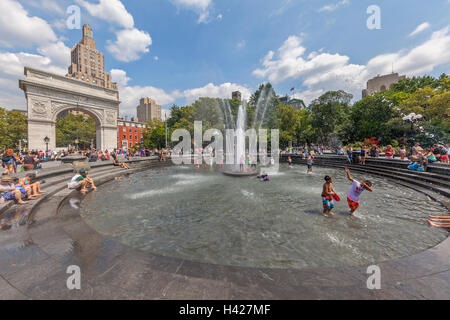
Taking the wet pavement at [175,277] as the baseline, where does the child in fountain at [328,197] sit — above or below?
above

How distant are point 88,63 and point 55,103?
339 feet

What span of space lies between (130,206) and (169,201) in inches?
57.1

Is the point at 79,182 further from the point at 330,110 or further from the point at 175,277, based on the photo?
the point at 330,110

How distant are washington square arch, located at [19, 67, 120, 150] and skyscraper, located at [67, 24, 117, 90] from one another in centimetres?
8647

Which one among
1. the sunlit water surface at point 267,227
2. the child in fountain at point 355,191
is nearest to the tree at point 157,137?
the sunlit water surface at point 267,227

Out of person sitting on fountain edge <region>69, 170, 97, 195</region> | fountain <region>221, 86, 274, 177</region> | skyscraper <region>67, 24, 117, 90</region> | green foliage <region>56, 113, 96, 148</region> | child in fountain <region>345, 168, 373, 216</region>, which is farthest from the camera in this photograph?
skyscraper <region>67, 24, 117, 90</region>

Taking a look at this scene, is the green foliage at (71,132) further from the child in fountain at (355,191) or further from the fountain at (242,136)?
the child in fountain at (355,191)

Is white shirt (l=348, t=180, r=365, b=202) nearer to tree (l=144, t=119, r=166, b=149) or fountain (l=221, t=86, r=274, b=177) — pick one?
fountain (l=221, t=86, r=274, b=177)

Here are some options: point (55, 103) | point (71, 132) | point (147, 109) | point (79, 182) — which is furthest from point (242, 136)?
point (147, 109)

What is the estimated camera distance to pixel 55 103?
91.6 feet

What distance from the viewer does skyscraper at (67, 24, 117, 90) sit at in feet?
317

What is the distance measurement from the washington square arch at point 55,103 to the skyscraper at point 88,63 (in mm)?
86465

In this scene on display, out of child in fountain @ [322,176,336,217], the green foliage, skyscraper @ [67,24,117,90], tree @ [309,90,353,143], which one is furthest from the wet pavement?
skyscraper @ [67,24,117,90]

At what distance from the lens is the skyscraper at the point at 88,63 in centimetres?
9669
